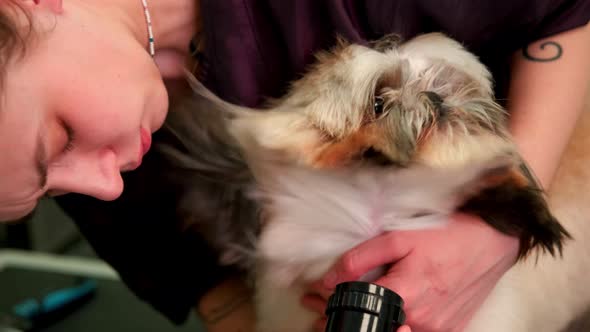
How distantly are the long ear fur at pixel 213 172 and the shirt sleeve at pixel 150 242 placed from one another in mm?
98

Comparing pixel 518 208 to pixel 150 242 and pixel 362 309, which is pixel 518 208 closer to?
pixel 362 309

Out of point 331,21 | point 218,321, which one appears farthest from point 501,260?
point 218,321

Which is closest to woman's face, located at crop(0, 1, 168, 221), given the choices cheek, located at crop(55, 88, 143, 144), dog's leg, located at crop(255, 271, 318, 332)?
cheek, located at crop(55, 88, 143, 144)

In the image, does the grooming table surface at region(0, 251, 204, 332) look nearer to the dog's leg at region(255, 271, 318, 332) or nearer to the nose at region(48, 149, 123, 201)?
the dog's leg at region(255, 271, 318, 332)

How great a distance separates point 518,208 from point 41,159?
0.48 metres

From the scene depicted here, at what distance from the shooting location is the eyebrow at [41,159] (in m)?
0.51

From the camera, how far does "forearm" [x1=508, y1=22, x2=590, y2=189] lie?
2.39 ft

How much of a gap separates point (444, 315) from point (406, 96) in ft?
0.83

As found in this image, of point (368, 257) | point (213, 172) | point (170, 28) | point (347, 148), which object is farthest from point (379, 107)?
point (170, 28)

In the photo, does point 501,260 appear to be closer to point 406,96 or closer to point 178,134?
point 406,96

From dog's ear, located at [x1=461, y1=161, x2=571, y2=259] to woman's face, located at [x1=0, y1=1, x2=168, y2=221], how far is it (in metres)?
0.37

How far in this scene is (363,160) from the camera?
1.97 feet

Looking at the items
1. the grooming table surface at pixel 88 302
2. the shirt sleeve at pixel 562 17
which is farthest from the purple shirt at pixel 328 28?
the grooming table surface at pixel 88 302

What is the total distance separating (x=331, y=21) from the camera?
2.41 feet
